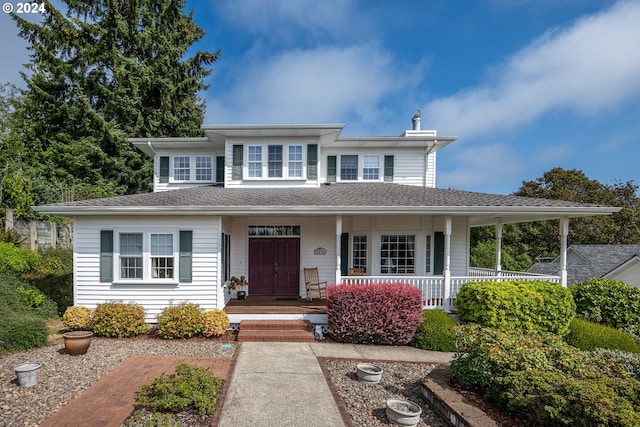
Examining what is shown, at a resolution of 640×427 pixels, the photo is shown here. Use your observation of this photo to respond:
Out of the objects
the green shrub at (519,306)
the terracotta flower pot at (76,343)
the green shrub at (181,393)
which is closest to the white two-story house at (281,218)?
the green shrub at (519,306)

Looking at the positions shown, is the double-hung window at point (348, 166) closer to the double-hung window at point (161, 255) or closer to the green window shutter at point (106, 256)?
the double-hung window at point (161, 255)

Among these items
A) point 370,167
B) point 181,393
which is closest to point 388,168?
point 370,167

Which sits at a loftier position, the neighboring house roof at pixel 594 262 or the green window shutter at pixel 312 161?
the green window shutter at pixel 312 161

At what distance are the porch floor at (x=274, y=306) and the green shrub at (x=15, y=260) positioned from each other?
7.72 meters

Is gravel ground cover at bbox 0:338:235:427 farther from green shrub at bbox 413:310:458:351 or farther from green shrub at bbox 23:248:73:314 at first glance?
green shrub at bbox 413:310:458:351

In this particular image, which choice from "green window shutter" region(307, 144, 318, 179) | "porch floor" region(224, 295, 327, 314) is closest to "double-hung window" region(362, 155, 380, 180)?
"green window shutter" region(307, 144, 318, 179)

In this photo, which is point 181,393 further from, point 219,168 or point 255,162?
point 219,168

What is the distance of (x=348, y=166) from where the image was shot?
12.1m

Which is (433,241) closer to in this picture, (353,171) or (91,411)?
(353,171)

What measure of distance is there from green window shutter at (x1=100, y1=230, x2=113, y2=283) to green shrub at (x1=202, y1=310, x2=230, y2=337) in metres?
2.99

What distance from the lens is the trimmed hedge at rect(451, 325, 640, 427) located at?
3.36 metres

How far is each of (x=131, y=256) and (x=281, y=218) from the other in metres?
4.52

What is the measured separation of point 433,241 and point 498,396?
21.1 feet

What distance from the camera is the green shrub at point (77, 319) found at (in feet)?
25.6
